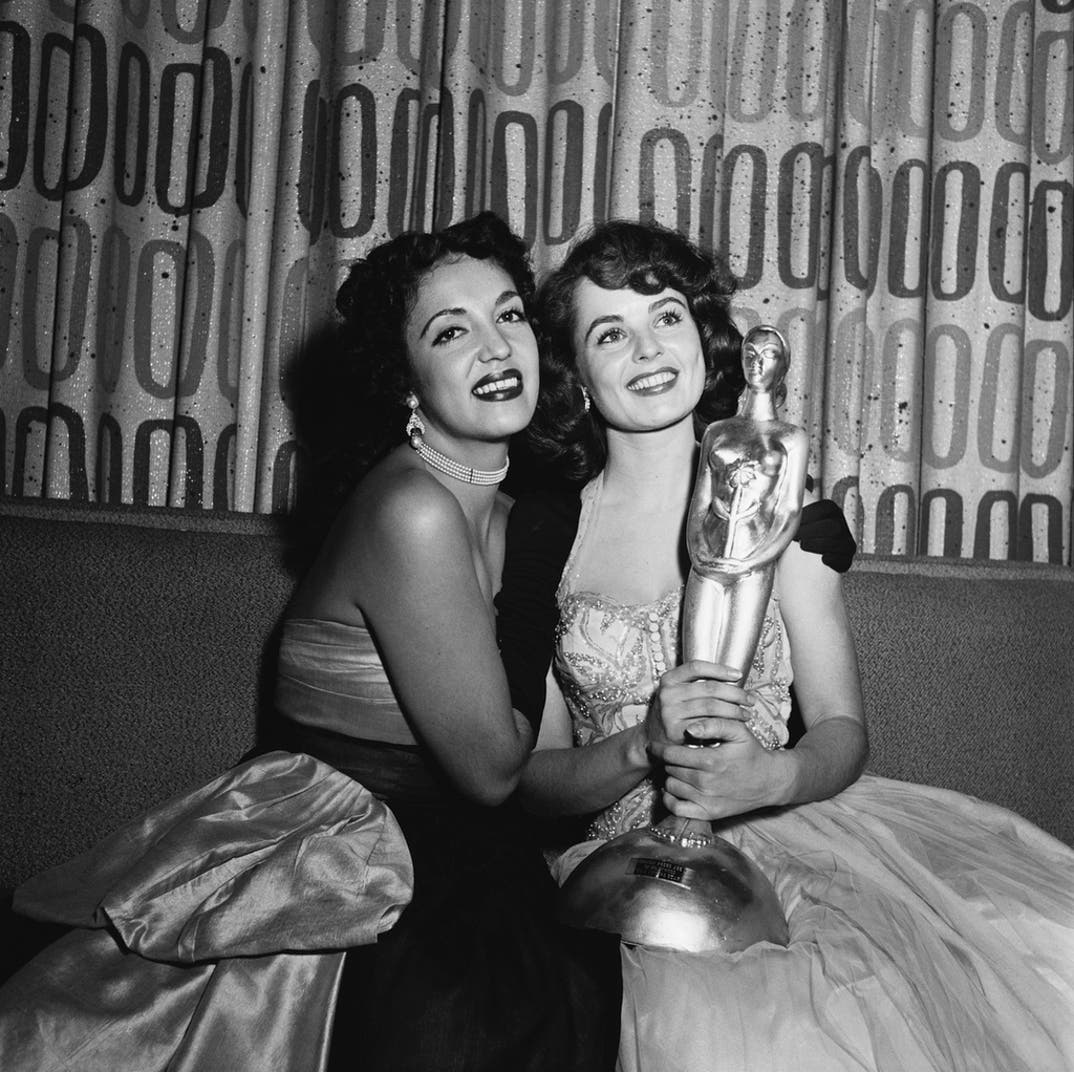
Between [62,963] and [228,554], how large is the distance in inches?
26.3

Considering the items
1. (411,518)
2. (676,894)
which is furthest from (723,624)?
(411,518)

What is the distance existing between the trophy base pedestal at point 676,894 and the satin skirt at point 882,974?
0.02m

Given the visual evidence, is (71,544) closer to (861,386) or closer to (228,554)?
(228,554)

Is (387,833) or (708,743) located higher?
(708,743)

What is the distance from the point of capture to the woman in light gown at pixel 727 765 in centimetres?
99

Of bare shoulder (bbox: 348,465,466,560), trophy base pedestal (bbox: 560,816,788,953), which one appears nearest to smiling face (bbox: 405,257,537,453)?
bare shoulder (bbox: 348,465,466,560)

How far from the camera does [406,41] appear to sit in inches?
74.0

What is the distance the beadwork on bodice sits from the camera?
4.66 feet

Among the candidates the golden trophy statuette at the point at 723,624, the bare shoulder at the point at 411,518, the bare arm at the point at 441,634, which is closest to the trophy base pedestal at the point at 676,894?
the golden trophy statuette at the point at 723,624

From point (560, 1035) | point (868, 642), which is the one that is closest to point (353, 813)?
point (560, 1035)

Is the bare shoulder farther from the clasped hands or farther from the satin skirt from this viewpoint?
the satin skirt

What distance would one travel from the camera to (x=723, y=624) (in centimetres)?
113

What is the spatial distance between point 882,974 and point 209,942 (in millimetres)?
596

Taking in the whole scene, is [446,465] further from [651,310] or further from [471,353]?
[651,310]
